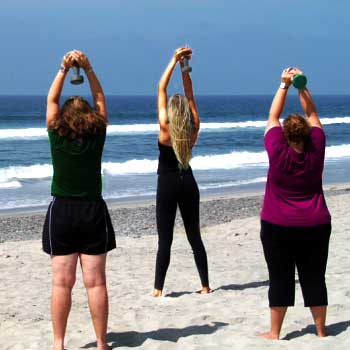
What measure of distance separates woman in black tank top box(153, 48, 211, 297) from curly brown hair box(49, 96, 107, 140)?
55.1 inches

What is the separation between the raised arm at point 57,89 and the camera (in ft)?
16.3

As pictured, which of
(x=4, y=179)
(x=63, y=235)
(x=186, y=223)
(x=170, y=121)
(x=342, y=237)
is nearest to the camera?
(x=63, y=235)

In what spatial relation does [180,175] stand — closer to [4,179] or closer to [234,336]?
[234,336]

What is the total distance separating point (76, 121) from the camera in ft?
16.0

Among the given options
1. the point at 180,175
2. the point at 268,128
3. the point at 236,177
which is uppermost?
the point at 268,128

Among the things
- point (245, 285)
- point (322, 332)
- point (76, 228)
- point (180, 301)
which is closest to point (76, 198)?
point (76, 228)

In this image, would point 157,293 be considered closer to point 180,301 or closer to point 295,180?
point 180,301

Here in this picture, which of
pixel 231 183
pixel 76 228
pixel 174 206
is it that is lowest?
pixel 231 183

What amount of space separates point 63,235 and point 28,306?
2225 mm

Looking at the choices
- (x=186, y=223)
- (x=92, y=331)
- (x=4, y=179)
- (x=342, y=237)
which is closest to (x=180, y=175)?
(x=186, y=223)

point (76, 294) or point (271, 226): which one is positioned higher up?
point (271, 226)

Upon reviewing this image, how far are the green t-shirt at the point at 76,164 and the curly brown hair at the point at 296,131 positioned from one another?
1140mm

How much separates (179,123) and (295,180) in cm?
146

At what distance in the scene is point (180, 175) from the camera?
6.49 meters
